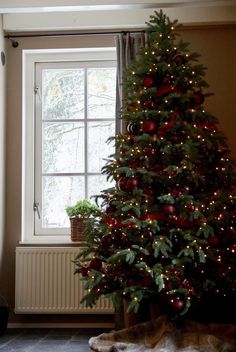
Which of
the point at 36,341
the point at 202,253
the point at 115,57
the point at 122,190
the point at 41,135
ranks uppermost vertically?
the point at 115,57

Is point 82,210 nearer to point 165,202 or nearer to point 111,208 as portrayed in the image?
point 111,208

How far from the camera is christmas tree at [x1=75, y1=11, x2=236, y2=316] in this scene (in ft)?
10.3

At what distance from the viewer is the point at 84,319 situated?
4.11m

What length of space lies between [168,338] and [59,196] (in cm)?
168

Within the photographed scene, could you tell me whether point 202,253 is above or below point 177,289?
above

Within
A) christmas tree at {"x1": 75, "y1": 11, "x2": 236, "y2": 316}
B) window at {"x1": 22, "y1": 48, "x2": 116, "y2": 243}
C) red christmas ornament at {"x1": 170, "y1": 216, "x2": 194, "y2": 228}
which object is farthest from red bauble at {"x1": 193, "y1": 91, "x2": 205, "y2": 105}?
window at {"x1": 22, "y1": 48, "x2": 116, "y2": 243}

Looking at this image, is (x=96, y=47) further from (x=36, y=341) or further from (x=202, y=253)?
(x=36, y=341)

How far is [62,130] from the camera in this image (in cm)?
437

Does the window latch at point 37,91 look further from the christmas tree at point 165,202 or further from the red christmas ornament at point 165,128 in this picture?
the red christmas ornament at point 165,128

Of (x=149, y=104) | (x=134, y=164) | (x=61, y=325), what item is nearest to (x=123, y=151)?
(x=134, y=164)

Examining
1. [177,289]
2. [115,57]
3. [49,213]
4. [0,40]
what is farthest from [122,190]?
[0,40]

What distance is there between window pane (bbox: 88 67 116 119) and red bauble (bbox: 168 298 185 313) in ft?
6.05

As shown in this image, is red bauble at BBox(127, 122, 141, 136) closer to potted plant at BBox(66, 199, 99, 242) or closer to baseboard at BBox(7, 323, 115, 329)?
potted plant at BBox(66, 199, 99, 242)

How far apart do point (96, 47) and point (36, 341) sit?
2395 mm
